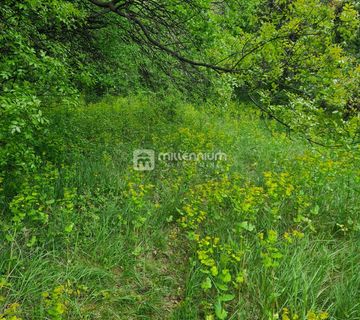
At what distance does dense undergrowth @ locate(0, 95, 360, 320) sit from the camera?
7.60 feet

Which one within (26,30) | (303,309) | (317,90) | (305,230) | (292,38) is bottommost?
(303,309)

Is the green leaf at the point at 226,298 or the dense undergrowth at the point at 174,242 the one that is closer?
the green leaf at the point at 226,298

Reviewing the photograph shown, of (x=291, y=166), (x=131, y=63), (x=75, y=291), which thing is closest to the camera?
(x=75, y=291)

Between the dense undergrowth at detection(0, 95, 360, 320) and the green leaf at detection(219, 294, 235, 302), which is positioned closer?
the green leaf at detection(219, 294, 235, 302)

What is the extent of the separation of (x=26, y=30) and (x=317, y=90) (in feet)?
13.6

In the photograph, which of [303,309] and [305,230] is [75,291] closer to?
[303,309]

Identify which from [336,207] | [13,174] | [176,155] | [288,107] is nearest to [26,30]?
[13,174]

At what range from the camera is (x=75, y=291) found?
2400 mm

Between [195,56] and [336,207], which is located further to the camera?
[195,56]

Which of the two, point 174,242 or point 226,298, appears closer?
point 226,298

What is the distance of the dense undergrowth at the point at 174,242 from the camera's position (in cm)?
232

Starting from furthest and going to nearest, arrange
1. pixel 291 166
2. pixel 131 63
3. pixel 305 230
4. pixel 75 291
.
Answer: pixel 131 63
pixel 291 166
pixel 305 230
pixel 75 291

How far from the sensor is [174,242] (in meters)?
3.21

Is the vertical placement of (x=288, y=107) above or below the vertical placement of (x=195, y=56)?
below
